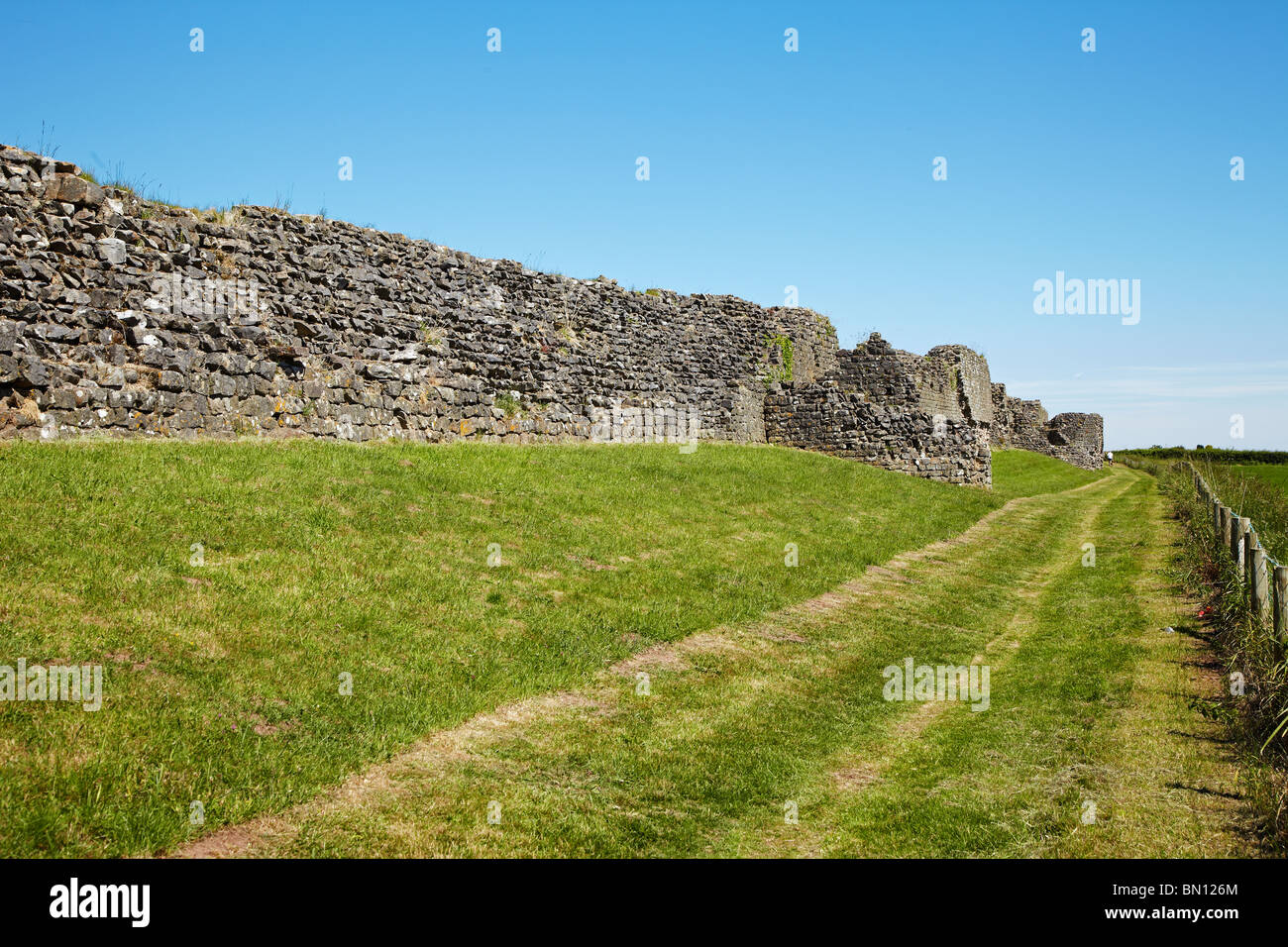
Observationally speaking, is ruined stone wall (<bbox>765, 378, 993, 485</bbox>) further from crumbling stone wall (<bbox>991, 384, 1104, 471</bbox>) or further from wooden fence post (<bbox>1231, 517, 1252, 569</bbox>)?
crumbling stone wall (<bbox>991, 384, 1104, 471</bbox>)

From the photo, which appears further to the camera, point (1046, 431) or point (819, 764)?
point (1046, 431)

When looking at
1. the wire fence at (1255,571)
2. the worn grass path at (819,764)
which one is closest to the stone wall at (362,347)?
the worn grass path at (819,764)

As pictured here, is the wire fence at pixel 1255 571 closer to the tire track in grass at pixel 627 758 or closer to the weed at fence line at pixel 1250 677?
the weed at fence line at pixel 1250 677

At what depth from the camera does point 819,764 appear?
8.04 m

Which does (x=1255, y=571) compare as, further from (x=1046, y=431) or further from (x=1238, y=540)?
(x=1046, y=431)

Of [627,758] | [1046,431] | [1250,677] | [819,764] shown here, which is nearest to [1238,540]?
[1250,677]

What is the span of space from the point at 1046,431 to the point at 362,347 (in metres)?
56.1

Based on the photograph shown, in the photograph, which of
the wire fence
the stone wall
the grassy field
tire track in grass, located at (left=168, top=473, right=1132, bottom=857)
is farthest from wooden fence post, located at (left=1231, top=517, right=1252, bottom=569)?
the stone wall

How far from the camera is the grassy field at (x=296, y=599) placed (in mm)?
6090

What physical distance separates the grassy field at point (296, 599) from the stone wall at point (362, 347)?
51.1 inches

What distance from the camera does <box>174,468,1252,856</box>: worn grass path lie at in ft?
20.2
